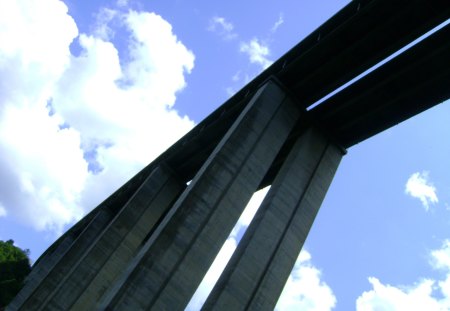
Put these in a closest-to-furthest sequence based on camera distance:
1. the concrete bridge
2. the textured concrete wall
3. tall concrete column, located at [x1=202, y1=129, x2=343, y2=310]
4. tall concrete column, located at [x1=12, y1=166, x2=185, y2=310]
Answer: the textured concrete wall
the concrete bridge
tall concrete column, located at [x1=202, y1=129, x2=343, y2=310]
tall concrete column, located at [x1=12, y1=166, x2=185, y2=310]

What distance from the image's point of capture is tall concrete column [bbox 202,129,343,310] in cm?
1344

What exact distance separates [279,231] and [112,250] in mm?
12026

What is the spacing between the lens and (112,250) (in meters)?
23.3

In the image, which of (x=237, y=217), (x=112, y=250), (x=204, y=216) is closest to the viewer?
(x=204, y=216)

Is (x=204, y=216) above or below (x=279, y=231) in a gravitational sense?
below

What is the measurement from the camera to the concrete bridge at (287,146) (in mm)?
13148

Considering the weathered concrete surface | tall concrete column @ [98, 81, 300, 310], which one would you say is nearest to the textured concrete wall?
tall concrete column @ [98, 81, 300, 310]

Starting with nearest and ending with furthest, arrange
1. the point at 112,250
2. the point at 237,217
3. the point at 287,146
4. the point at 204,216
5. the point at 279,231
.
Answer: the point at 204,216, the point at 237,217, the point at 279,231, the point at 287,146, the point at 112,250

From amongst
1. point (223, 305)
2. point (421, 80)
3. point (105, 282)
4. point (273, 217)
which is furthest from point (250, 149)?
point (105, 282)

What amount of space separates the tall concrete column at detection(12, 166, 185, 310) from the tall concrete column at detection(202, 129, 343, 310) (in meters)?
9.81

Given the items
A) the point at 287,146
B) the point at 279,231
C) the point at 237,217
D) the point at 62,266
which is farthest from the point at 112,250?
the point at 279,231

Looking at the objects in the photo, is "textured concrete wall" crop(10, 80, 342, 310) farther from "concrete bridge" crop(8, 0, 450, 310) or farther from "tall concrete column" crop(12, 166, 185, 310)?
"tall concrete column" crop(12, 166, 185, 310)

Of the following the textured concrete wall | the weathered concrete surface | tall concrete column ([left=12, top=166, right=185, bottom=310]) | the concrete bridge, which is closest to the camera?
the textured concrete wall

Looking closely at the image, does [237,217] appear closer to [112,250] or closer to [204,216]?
[204,216]
